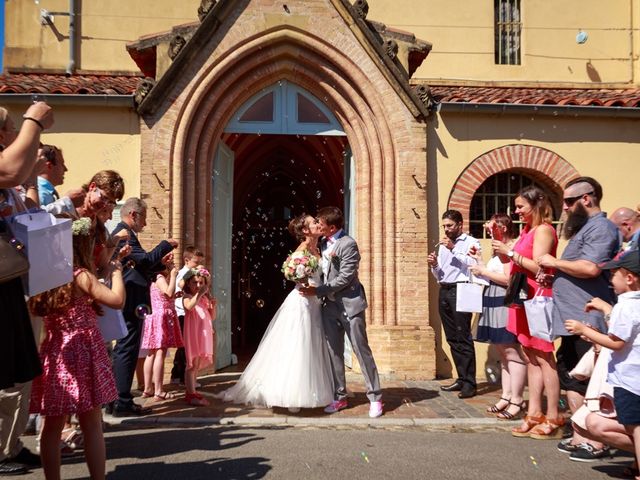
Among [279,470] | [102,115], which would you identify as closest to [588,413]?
[279,470]

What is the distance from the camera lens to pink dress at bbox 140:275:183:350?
6.67 meters

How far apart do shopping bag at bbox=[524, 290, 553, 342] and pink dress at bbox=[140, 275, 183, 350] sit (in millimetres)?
3783

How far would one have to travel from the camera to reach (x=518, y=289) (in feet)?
18.1

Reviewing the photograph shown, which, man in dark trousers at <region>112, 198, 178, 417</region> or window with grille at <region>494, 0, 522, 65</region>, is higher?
window with grille at <region>494, 0, 522, 65</region>

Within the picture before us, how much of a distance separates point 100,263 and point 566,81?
11898mm

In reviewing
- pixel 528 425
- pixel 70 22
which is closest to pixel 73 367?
pixel 528 425

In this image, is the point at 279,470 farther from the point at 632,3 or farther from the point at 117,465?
the point at 632,3

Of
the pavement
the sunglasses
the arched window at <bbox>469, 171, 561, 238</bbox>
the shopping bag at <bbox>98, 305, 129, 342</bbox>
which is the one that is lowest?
the pavement

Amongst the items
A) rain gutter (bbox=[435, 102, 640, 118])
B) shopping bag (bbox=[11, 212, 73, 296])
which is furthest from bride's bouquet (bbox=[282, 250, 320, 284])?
rain gutter (bbox=[435, 102, 640, 118])

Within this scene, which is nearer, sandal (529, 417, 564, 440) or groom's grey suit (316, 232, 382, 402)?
sandal (529, 417, 564, 440)

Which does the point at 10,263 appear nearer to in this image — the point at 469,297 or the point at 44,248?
the point at 44,248

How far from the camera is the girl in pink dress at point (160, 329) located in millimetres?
6684

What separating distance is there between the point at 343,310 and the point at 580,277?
2621 millimetres

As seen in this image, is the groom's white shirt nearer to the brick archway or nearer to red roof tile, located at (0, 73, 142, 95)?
the brick archway
